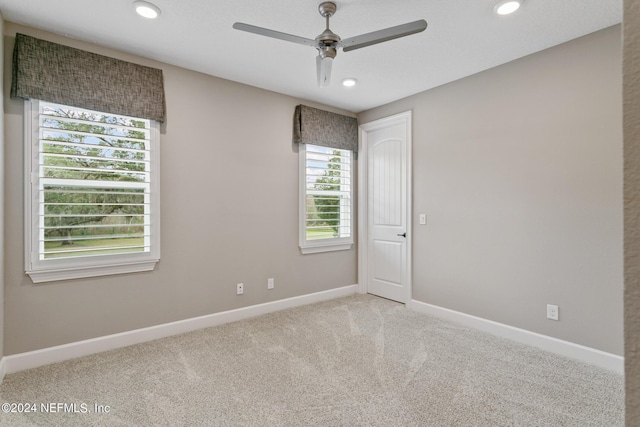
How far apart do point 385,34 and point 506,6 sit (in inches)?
36.0

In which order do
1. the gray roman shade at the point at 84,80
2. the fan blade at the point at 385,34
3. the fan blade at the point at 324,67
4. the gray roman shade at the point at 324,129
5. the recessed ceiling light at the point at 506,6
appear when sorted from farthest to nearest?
1. the gray roman shade at the point at 324,129
2. the gray roman shade at the point at 84,80
3. the fan blade at the point at 324,67
4. the recessed ceiling light at the point at 506,6
5. the fan blade at the point at 385,34

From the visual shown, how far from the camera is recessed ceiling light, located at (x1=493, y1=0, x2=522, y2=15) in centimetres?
209

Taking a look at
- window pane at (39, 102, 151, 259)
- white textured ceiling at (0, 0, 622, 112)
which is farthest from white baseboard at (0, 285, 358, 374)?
white textured ceiling at (0, 0, 622, 112)

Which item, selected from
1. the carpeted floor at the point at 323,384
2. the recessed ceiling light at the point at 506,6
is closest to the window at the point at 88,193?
the carpeted floor at the point at 323,384

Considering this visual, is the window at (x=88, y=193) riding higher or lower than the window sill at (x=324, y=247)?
higher

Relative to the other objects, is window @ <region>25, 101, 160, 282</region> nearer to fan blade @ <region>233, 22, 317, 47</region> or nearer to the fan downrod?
fan blade @ <region>233, 22, 317, 47</region>

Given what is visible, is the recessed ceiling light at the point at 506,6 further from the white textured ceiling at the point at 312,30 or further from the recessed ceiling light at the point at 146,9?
the recessed ceiling light at the point at 146,9

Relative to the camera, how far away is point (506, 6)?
2131 millimetres

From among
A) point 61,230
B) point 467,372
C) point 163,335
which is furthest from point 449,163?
point 61,230

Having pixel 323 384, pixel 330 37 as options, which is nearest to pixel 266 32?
pixel 330 37

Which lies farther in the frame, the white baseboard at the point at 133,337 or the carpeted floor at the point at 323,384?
the white baseboard at the point at 133,337

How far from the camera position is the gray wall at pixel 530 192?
8.04 feet

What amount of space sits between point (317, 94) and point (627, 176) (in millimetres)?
3675

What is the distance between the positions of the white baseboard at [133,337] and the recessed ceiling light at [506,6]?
10.8 feet
